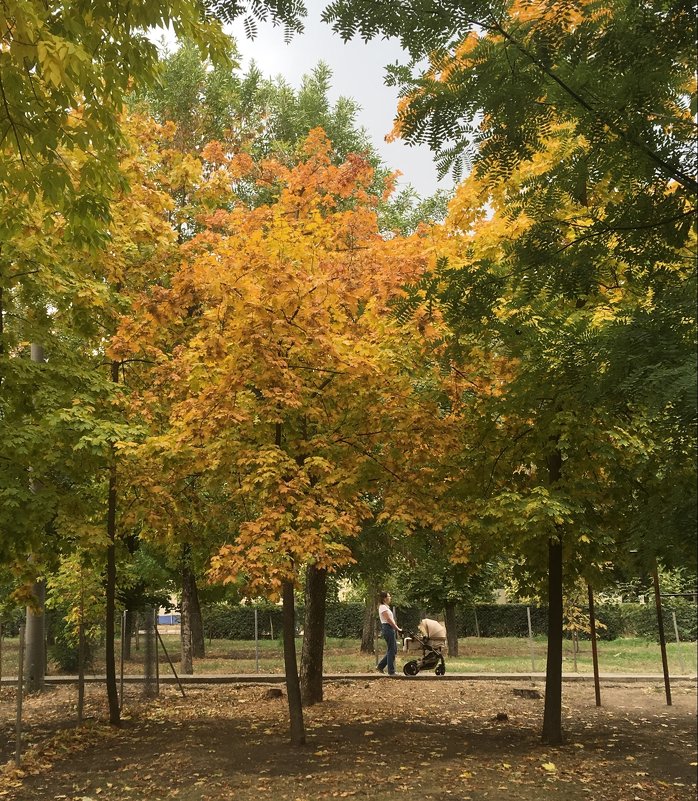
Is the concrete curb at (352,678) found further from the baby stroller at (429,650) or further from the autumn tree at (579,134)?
the autumn tree at (579,134)

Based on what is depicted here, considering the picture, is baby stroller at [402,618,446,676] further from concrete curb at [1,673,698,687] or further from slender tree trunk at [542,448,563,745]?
slender tree trunk at [542,448,563,745]

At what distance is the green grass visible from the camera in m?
16.0

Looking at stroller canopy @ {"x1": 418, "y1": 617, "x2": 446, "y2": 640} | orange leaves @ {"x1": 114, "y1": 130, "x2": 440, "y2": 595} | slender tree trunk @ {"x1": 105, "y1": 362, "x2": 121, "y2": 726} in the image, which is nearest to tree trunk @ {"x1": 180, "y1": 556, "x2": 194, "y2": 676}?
stroller canopy @ {"x1": 418, "y1": 617, "x2": 446, "y2": 640}

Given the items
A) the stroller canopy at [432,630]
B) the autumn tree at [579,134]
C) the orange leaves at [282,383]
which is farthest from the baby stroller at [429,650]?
the autumn tree at [579,134]

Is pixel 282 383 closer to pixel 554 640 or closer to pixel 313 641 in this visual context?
pixel 554 640

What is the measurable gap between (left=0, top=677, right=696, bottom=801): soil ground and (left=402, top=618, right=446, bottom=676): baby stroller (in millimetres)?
2585

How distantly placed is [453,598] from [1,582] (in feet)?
51.6

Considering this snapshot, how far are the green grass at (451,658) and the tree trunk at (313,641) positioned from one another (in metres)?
4.39

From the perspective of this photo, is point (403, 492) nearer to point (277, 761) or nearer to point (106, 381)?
point (277, 761)

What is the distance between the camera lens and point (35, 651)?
1488 centimetres

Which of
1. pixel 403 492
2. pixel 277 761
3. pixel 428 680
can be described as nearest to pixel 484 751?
pixel 277 761

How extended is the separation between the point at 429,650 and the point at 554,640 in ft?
25.2

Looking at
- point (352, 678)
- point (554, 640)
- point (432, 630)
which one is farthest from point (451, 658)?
point (554, 640)

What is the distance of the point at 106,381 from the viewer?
10.2 m
